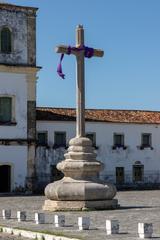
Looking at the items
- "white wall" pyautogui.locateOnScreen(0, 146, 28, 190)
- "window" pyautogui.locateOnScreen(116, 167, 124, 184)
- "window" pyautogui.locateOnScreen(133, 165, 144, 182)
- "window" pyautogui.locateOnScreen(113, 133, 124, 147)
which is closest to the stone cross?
"white wall" pyautogui.locateOnScreen(0, 146, 28, 190)

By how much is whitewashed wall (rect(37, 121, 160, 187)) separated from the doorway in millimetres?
4427

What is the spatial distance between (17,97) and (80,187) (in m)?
15.4

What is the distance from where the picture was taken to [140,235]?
10.8 m

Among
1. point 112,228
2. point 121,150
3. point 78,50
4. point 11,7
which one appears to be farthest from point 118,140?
point 112,228

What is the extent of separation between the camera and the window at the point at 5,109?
32.5 m

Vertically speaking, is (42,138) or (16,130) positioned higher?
(16,130)

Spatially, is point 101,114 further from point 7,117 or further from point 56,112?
point 7,117

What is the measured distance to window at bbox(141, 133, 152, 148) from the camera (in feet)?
132

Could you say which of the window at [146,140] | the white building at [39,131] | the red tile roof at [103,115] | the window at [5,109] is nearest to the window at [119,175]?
the white building at [39,131]

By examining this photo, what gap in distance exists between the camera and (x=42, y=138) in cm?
3653

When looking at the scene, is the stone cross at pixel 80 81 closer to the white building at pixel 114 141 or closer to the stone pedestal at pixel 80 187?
the stone pedestal at pixel 80 187

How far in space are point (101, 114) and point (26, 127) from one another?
332 inches

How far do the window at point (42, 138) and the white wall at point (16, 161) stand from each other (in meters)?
3.55

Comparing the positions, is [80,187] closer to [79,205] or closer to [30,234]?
[79,205]
